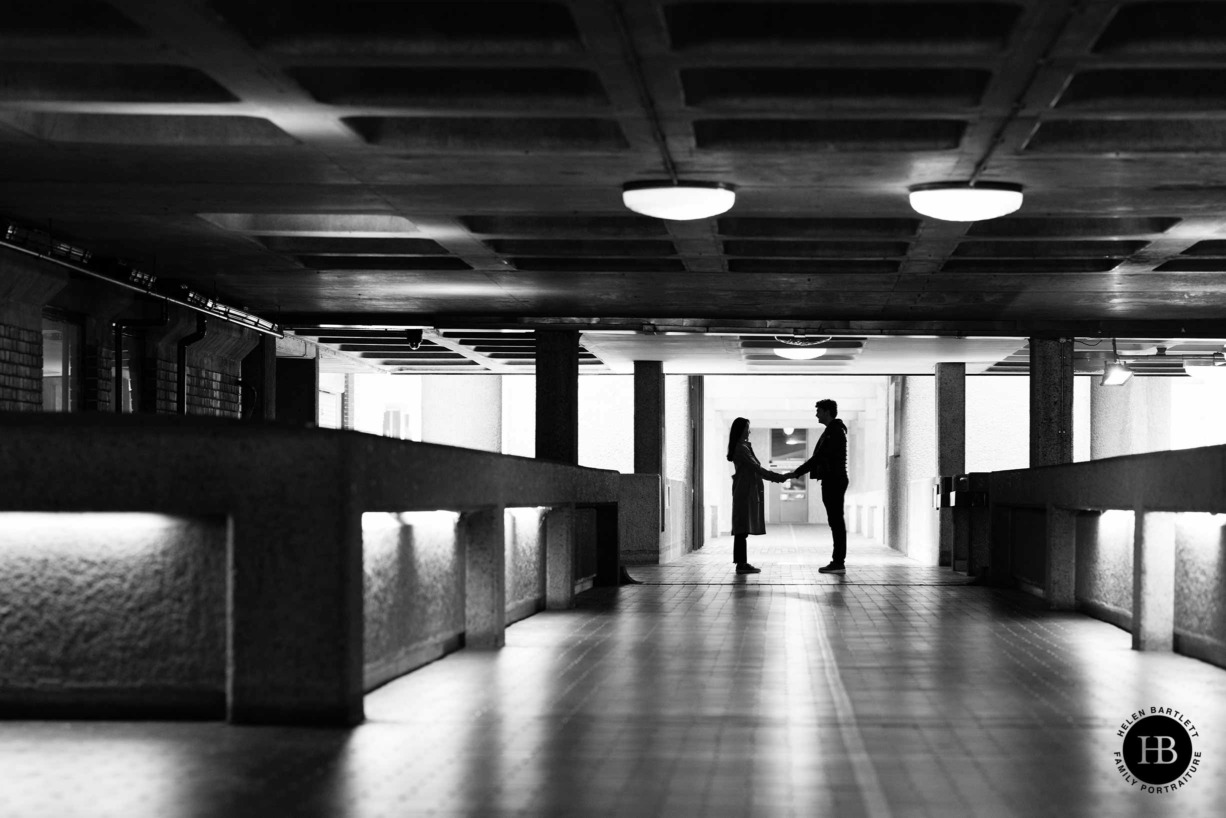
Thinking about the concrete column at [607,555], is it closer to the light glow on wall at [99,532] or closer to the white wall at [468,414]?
the light glow on wall at [99,532]

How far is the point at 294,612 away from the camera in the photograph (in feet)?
19.1

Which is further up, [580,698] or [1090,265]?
[1090,265]

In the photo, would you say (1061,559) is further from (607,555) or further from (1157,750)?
(1157,750)

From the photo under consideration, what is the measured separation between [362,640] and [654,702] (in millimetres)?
1322

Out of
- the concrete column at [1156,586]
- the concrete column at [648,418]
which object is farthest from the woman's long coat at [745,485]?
the concrete column at [1156,586]

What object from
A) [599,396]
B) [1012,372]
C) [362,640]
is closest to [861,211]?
[362,640]

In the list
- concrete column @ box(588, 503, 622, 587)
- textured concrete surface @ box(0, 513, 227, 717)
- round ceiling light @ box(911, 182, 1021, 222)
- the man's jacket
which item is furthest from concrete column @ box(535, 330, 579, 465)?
textured concrete surface @ box(0, 513, 227, 717)

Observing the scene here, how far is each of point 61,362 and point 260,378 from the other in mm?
5000

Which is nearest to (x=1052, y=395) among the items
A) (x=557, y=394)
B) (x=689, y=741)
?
(x=557, y=394)

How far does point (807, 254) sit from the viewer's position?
41.0ft

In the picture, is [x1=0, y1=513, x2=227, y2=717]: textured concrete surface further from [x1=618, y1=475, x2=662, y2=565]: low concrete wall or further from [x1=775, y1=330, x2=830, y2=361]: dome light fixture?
[x1=618, y1=475, x2=662, y2=565]: low concrete wall

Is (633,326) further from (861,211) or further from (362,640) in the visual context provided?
(362,640)

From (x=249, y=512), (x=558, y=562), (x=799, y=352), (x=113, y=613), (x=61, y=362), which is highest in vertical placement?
(x=799, y=352)

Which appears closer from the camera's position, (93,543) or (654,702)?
(93,543)
